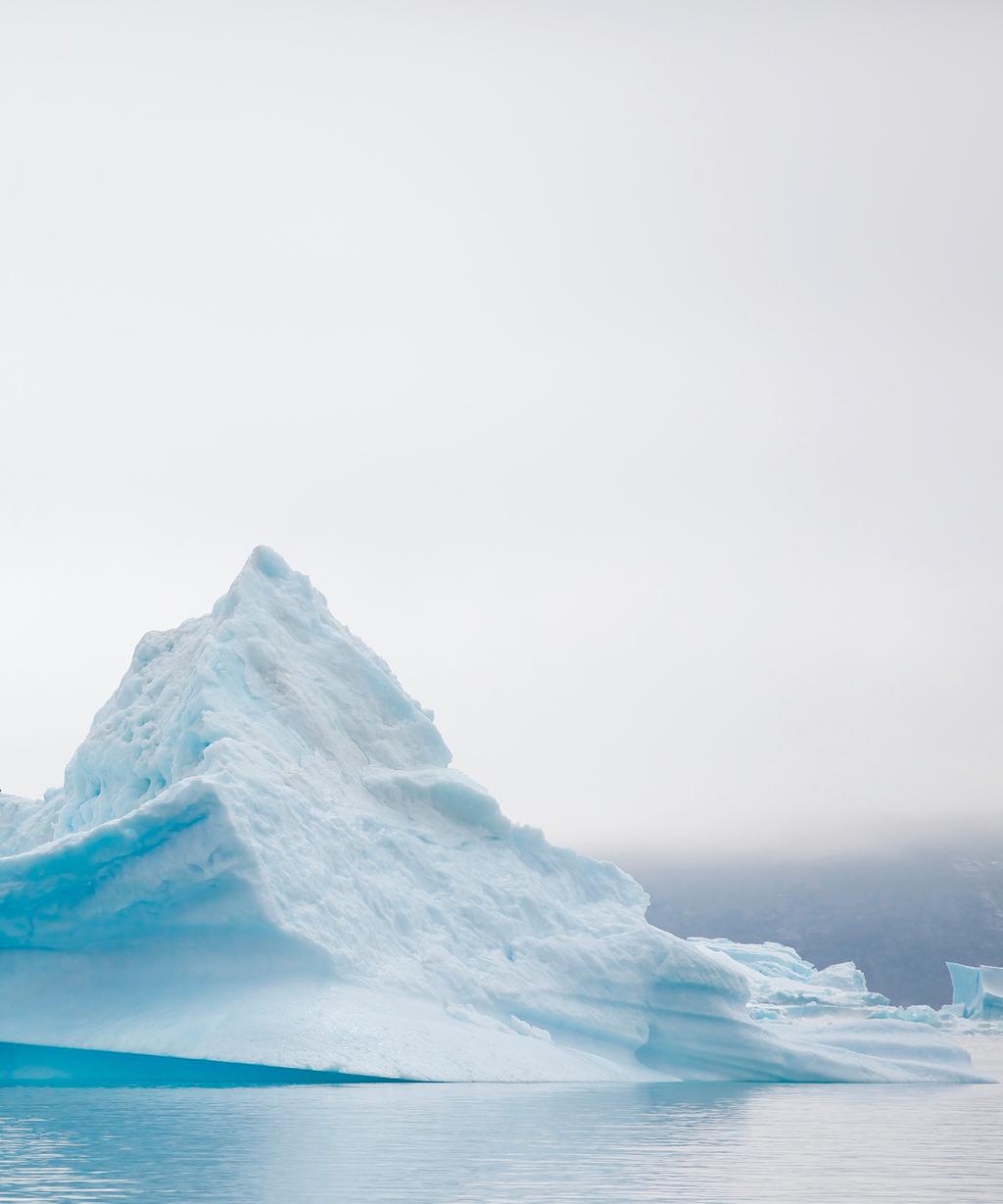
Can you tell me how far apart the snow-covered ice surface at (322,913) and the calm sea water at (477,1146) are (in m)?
0.87

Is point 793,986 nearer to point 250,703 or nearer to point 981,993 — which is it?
point 981,993

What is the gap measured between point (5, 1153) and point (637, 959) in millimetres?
9126

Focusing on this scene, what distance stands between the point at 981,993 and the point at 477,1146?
2690cm

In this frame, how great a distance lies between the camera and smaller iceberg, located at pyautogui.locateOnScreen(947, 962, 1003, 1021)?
3328 cm

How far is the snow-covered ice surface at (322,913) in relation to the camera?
15.0 meters

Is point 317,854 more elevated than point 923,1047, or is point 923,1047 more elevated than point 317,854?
point 317,854

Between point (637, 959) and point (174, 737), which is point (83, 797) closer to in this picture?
point (174, 737)

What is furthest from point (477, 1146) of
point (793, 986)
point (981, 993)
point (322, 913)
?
point (981, 993)

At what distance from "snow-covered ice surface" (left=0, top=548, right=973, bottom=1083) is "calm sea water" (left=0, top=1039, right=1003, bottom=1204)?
0.87 m

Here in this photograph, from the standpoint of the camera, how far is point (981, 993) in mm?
33469

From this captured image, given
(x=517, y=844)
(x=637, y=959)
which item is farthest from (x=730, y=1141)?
(x=517, y=844)

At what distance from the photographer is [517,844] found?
1869cm

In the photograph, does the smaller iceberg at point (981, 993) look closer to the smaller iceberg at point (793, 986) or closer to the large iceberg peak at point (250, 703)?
the smaller iceberg at point (793, 986)

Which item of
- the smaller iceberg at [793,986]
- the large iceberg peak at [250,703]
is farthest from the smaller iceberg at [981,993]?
the large iceberg peak at [250,703]
